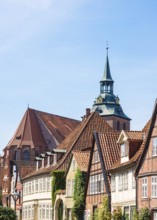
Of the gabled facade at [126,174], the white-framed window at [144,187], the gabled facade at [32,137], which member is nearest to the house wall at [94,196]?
the gabled facade at [126,174]

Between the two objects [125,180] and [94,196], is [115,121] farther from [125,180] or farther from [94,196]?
[125,180]

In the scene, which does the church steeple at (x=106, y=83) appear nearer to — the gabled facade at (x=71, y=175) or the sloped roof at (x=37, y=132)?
the sloped roof at (x=37, y=132)

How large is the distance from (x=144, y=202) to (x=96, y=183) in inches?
350

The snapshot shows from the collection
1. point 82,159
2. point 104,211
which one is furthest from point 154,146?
point 82,159

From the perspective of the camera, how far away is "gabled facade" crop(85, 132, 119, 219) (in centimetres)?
4681

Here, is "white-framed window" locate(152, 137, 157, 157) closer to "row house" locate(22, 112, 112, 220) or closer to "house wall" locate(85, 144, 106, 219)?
"house wall" locate(85, 144, 106, 219)

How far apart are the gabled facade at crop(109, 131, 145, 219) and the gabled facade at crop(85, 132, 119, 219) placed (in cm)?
134

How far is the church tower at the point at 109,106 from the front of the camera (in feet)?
465

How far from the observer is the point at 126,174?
43219mm

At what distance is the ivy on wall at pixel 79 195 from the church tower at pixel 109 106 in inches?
3496

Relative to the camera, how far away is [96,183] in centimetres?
4841

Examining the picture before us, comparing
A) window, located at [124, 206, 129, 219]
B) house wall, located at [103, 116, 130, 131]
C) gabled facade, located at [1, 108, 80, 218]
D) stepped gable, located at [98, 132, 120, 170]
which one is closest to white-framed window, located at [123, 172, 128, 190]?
window, located at [124, 206, 129, 219]

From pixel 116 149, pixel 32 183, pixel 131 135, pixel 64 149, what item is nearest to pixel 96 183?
pixel 116 149

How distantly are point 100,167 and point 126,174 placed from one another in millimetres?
4701
